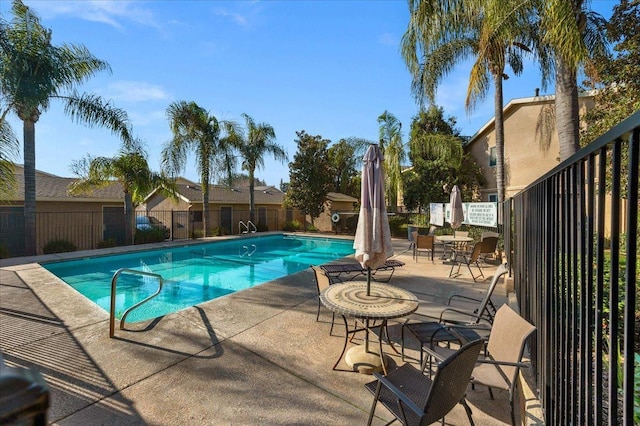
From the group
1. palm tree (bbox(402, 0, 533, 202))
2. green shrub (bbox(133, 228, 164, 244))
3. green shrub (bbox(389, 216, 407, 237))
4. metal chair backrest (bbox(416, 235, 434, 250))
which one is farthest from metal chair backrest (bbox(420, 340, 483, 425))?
green shrub (bbox(389, 216, 407, 237))

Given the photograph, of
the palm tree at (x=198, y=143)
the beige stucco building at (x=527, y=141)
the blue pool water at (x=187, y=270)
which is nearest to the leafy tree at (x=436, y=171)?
the beige stucco building at (x=527, y=141)

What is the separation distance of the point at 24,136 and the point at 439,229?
60.7 ft

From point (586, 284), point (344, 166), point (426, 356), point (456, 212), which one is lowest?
point (426, 356)

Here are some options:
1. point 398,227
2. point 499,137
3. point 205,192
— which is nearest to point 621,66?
point 499,137

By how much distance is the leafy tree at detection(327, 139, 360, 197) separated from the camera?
24.5 metres

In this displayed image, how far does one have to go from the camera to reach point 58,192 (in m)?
15.5

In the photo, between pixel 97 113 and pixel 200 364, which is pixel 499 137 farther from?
pixel 97 113

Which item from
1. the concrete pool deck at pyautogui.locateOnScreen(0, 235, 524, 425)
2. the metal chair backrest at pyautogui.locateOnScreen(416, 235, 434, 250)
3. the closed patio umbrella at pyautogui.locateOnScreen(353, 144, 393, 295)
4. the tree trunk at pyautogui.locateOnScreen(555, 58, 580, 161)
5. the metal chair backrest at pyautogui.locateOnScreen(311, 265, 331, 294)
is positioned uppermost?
the tree trunk at pyautogui.locateOnScreen(555, 58, 580, 161)

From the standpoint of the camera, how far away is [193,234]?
1847 centimetres

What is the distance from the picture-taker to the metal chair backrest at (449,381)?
2.22 meters

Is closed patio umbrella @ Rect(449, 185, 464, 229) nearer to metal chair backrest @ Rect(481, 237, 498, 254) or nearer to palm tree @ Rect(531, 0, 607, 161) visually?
metal chair backrest @ Rect(481, 237, 498, 254)

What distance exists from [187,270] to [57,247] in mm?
6047

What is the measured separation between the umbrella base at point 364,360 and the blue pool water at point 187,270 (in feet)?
15.6

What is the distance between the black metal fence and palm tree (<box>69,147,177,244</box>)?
1527 cm
